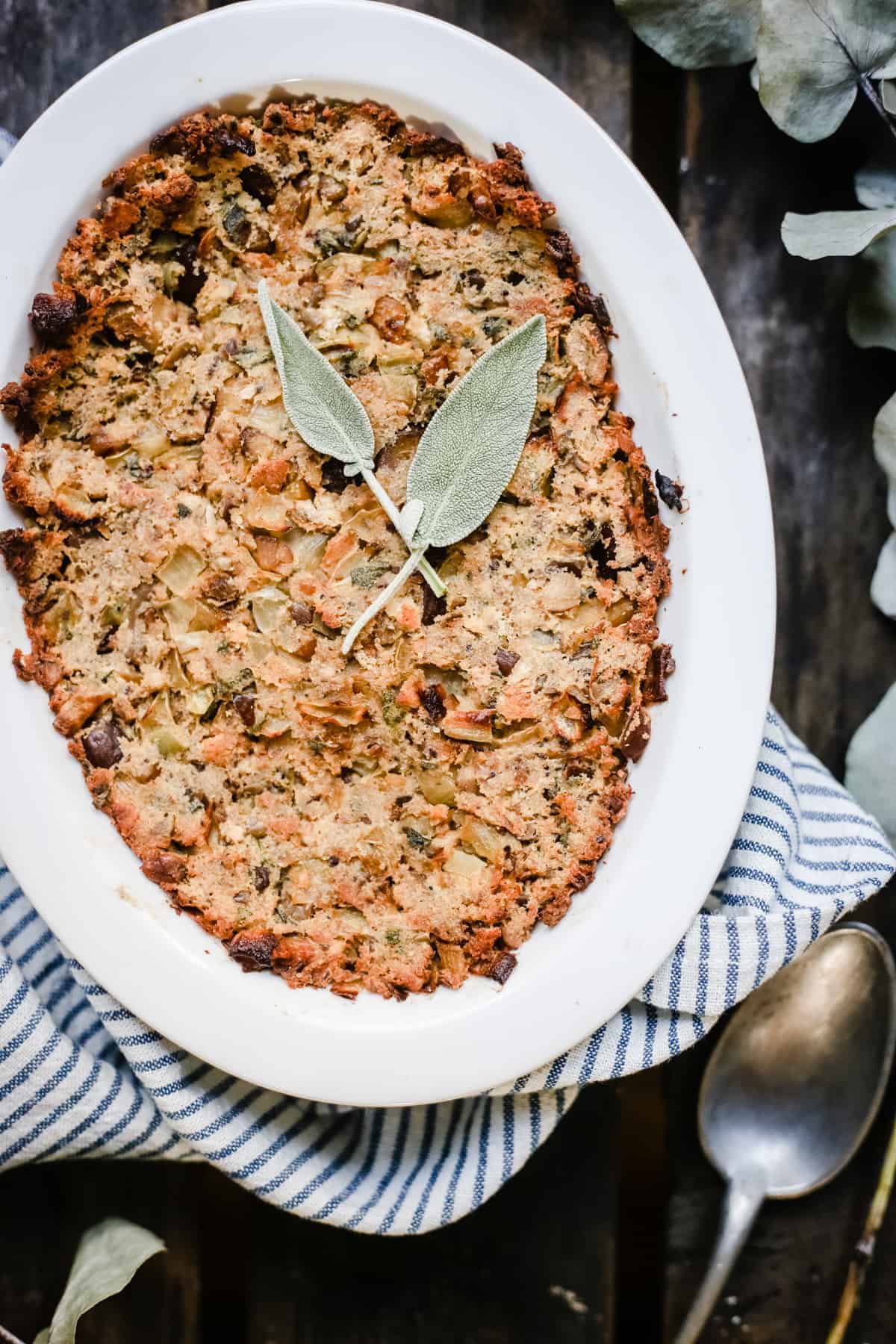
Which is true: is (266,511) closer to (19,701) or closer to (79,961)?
(19,701)

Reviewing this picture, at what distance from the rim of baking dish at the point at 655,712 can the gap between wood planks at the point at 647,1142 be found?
0.48 meters

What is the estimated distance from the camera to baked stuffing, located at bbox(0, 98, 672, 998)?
5.02ft

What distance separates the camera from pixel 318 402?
148 cm

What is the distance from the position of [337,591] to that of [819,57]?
1.05 meters

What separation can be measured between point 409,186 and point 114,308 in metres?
0.44

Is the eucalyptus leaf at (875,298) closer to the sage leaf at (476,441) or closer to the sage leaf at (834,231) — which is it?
the sage leaf at (834,231)

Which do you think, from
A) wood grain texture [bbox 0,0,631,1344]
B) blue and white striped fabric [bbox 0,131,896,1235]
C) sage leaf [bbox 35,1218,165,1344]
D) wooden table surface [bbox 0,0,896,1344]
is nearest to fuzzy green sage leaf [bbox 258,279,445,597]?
blue and white striped fabric [bbox 0,131,896,1235]

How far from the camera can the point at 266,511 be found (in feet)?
5.08

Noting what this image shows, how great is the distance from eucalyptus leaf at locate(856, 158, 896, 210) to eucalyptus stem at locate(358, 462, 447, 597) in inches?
36.7

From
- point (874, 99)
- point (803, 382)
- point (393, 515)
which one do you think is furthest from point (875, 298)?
point (393, 515)

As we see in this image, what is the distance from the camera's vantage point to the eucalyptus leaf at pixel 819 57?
157 cm

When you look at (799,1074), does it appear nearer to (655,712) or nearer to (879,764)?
(879,764)

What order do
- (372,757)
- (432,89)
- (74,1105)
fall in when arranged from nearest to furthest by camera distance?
(432,89) < (372,757) < (74,1105)

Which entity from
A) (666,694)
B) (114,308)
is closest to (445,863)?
(666,694)
